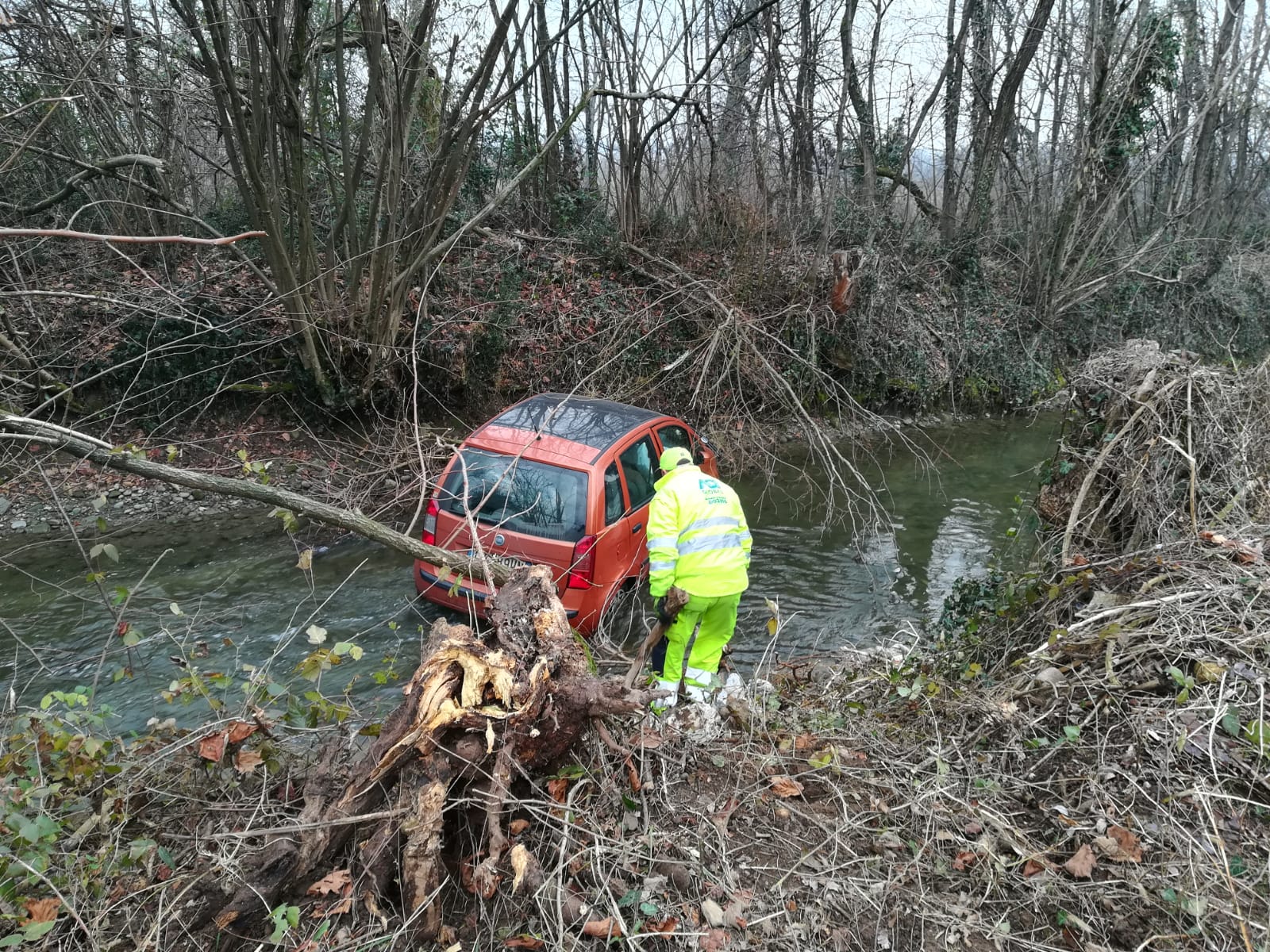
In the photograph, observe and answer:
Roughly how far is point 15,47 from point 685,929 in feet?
31.7

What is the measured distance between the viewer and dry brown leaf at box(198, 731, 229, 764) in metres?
2.96

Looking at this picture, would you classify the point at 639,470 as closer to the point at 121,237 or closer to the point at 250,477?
the point at 121,237

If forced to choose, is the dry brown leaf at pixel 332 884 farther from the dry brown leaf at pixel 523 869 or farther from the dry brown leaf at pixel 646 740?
the dry brown leaf at pixel 646 740

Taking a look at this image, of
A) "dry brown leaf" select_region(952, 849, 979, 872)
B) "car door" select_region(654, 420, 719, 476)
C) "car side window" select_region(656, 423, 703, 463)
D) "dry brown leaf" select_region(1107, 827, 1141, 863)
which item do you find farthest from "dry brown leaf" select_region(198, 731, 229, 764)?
"car side window" select_region(656, 423, 703, 463)

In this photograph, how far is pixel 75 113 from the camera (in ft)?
27.5

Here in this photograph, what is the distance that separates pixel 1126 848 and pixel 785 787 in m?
1.35

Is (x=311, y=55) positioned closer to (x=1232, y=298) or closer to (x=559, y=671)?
(x=559, y=671)

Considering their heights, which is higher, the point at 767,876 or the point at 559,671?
the point at 559,671

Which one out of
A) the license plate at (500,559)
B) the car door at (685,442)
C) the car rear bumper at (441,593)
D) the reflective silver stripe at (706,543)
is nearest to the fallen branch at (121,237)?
the license plate at (500,559)

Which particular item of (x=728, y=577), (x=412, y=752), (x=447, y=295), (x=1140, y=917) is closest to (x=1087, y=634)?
(x=1140, y=917)

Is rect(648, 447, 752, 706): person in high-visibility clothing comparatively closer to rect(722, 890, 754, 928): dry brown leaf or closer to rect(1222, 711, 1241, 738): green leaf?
rect(722, 890, 754, 928): dry brown leaf

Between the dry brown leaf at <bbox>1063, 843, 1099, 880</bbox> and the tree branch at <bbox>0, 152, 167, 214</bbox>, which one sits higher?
the tree branch at <bbox>0, 152, 167, 214</bbox>

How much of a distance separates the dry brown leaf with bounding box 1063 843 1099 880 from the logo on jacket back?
8.59ft

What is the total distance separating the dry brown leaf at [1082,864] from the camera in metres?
2.68
